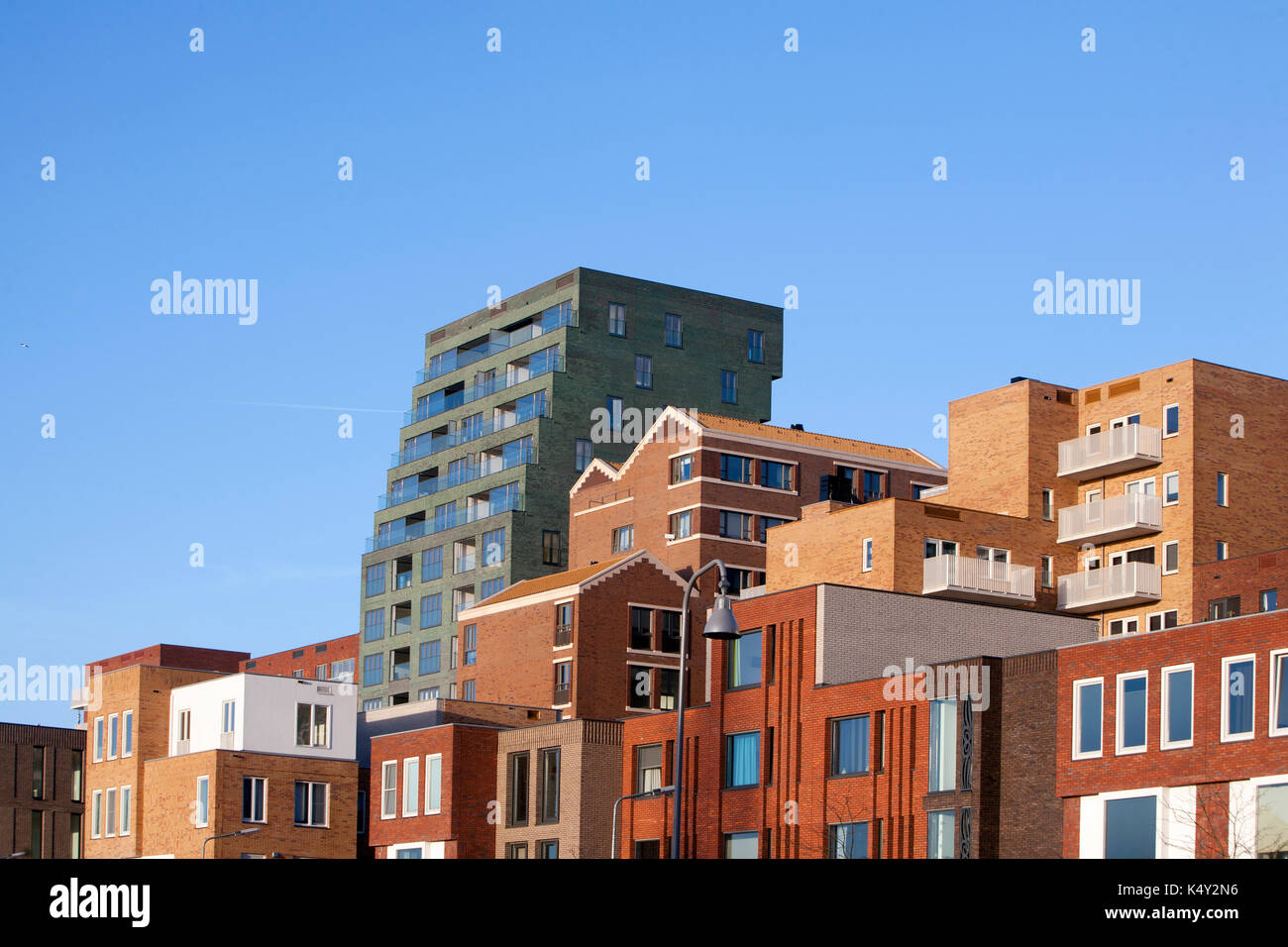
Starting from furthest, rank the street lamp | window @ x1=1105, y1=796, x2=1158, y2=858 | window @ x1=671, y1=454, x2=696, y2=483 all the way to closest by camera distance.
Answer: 1. window @ x1=671, y1=454, x2=696, y2=483
2. the street lamp
3. window @ x1=1105, y1=796, x2=1158, y2=858

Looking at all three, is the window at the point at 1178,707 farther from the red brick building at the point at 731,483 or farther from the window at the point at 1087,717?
the red brick building at the point at 731,483

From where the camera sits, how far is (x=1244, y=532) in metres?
82.2

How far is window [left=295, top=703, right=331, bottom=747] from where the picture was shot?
87.4 metres

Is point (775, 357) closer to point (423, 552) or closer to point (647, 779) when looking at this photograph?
point (423, 552)

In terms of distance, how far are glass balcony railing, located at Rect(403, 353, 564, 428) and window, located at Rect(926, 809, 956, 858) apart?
80.9 m

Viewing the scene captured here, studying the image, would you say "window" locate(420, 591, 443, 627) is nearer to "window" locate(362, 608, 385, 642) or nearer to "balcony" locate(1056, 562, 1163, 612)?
"window" locate(362, 608, 385, 642)

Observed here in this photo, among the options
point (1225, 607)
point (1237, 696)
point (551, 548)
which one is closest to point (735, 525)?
point (551, 548)

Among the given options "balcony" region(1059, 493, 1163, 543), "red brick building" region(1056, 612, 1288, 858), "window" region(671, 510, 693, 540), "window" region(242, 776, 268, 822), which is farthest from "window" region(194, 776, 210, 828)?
"red brick building" region(1056, 612, 1288, 858)

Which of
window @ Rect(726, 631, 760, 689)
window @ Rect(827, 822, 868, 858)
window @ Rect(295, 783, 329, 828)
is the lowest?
window @ Rect(295, 783, 329, 828)

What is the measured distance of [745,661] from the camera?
64375 millimetres

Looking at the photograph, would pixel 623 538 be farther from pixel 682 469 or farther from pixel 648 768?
pixel 648 768

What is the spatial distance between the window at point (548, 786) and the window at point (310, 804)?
17.3m

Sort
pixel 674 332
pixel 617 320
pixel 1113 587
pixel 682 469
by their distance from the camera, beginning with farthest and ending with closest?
pixel 674 332, pixel 617 320, pixel 682 469, pixel 1113 587

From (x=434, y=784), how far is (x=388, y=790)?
4.11 metres
